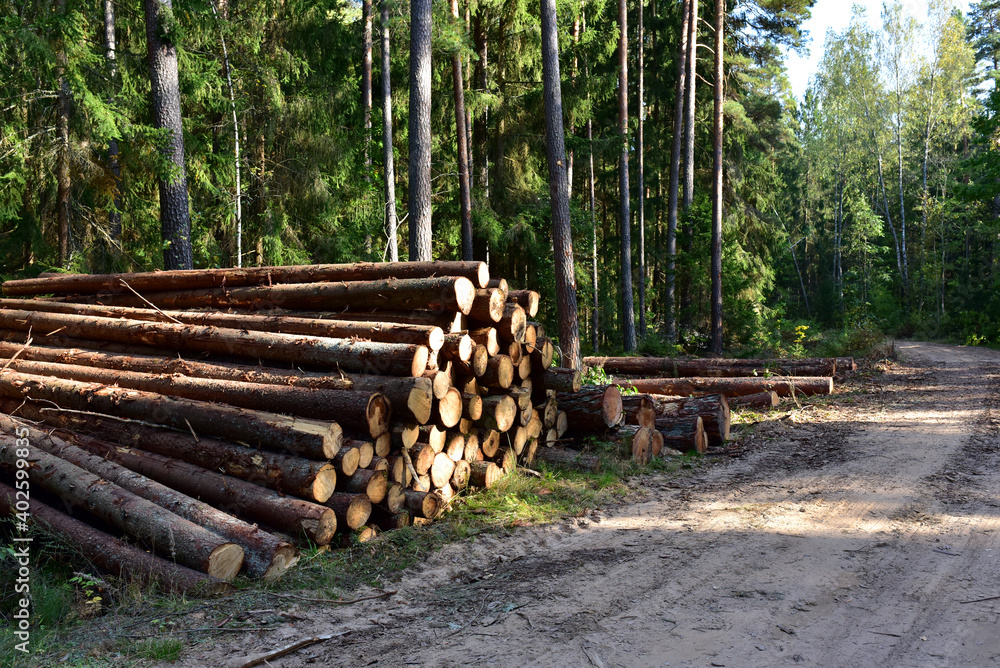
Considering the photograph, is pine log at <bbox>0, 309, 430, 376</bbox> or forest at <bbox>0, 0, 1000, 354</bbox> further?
forest at <bbox>0, 0, 1000, 354</bbox>

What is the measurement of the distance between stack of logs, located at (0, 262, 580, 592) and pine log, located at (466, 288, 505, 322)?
18 millimetres

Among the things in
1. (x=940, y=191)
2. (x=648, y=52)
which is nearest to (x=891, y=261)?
(x=940, y=191)

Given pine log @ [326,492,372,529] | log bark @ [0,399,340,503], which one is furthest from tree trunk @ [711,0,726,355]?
log bark @ [0,399,340,503]

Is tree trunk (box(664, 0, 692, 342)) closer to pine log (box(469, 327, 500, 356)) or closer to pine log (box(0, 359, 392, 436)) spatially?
pine log (box(469, 327, 500, 356))

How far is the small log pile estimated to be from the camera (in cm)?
821

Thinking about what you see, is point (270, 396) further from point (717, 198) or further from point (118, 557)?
point (717, 198)

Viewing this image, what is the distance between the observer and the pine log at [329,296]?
22.8 ft

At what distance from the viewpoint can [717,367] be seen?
47.9 feet

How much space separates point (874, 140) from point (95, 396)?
40160mm

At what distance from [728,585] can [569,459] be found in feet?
10.5

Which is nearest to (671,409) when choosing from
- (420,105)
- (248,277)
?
(248,277)

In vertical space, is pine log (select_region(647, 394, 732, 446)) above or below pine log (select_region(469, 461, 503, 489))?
above

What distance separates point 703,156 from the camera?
2520 centimetres

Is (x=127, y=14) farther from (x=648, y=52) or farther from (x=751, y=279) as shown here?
(x=751, y=279)
